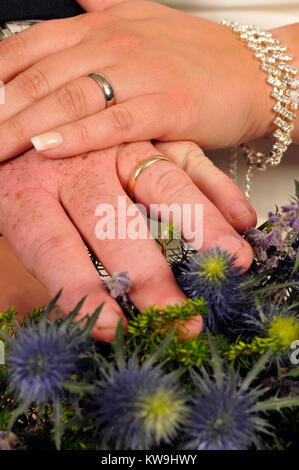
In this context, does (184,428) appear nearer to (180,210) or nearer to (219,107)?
(180,210)

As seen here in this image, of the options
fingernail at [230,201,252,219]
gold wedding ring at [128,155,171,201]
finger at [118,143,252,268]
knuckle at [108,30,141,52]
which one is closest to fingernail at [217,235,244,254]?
Result: finger at [118,143,252,268]

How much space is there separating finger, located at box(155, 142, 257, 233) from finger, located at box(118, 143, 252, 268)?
4cm

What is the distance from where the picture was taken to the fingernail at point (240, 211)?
62 cm

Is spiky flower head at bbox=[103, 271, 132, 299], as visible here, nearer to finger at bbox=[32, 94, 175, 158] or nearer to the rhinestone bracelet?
finger at bbox=[32, 94, 175, 158]

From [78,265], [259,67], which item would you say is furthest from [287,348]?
[259,67]

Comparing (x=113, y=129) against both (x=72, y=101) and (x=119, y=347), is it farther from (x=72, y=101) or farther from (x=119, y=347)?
(x=119, y=347)

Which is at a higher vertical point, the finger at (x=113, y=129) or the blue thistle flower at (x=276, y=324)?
the finger at (x=113, y=129)

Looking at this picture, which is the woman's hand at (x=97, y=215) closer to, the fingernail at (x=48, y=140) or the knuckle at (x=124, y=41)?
the fingernail at (x=48, y=140)

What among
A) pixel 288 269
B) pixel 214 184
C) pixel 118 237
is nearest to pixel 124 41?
pixel 214 184

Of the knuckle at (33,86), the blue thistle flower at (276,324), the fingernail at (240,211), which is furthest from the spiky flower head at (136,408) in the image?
the knuckle at (33,86)

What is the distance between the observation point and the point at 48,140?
670 mm

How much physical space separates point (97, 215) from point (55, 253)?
8 cm

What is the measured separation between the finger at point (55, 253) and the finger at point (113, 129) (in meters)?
0.08

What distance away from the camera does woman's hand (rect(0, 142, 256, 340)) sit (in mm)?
485
